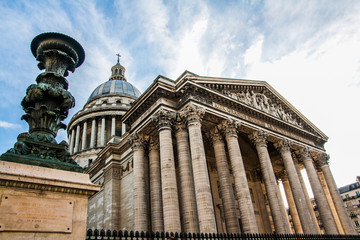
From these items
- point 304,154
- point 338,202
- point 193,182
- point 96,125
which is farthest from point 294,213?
point 96,125

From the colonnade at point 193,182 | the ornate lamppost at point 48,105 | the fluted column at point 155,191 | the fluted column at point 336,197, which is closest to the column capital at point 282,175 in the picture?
the fluted column at point 336,197

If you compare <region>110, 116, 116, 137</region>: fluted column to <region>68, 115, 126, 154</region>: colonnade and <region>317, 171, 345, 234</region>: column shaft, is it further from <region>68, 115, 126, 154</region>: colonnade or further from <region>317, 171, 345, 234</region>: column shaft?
<region>317, 171, 345, 234</region>: column shaft

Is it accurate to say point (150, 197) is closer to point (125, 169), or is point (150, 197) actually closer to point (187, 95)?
point (125, 169)

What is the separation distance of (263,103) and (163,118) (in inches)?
458

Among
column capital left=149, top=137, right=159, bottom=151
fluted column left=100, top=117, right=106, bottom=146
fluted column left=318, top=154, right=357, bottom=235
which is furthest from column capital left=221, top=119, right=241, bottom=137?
fluted column left=100, top=117, right=106, bottom=146

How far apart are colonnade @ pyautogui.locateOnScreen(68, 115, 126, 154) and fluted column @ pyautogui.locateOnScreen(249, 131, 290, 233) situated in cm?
2937

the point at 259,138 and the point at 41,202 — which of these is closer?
the point at 41,202

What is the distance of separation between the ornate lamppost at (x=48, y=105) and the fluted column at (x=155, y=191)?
45.2ft

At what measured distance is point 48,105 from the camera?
677 centimetres

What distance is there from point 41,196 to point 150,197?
16.7m

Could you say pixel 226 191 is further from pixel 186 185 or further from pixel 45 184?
pixel 45 184

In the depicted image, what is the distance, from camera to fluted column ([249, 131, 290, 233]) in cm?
2021

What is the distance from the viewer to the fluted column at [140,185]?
775 inches

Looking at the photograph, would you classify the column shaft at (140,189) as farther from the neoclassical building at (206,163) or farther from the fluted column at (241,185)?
the fluted column at (241,185)
